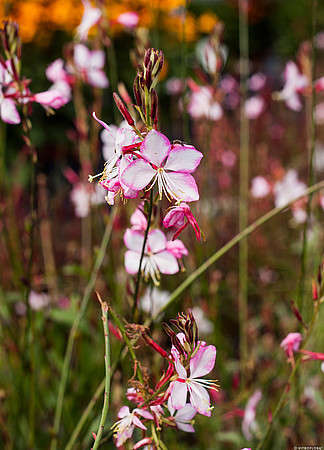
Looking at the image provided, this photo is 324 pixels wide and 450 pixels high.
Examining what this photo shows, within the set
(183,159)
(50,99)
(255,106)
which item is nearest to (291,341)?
(183,159)

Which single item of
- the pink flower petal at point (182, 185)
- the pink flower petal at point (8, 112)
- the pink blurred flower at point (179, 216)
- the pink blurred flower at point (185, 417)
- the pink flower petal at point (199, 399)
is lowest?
the pink blurred flower at point (185, 417)

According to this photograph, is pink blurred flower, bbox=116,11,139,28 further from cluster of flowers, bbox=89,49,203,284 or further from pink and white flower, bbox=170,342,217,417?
pink and white flower, bbox=170,342,217,417

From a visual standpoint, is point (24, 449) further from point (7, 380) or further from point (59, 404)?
point (59, 404)

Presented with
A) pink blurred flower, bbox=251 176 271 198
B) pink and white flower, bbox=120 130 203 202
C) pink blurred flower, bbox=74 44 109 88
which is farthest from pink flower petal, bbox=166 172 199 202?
pink blurred flower, bbox=251 176 271 198

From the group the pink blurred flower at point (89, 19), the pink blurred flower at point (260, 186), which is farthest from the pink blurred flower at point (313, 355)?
the pink blurred flower at point (260, 186)

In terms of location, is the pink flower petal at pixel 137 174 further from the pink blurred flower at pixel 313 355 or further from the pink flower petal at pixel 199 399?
the pink blurred flower at pixel 313 355

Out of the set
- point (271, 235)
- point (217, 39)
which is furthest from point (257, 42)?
point (217, 39)

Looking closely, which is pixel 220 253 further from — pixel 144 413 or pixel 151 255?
pixel 144 413
